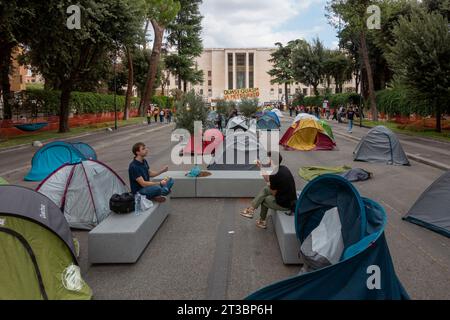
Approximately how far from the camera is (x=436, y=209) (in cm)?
759

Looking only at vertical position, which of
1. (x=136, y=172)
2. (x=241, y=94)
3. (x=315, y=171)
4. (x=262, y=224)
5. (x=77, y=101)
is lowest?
(x=262, y=224)

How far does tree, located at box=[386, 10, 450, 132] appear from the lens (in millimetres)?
22875

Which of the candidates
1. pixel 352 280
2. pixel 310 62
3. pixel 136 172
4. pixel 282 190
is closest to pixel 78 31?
pixel 136 172

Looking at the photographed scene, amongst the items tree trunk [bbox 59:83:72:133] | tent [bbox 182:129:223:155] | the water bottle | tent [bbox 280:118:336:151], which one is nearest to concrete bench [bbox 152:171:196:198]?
the water bottle

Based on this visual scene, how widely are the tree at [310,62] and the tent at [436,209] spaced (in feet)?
196

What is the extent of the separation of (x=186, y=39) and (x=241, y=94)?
29.5 m

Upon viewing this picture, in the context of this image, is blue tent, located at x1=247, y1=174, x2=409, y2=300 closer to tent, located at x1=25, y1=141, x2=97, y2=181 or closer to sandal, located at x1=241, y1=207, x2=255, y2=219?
sandal, located at x1=241, y1=207, x2=255, y2=219

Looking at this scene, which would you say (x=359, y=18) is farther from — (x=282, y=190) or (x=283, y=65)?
(x=283, y=65)

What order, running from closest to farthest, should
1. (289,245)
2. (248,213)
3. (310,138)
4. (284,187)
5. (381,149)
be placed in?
(289,245) → (284,187) → (248,213) → (381,149) → (310,138)

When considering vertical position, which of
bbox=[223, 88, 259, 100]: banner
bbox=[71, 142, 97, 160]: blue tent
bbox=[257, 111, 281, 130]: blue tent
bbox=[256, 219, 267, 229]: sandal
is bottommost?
bbox=[256, 219, 267, 229]: sandal

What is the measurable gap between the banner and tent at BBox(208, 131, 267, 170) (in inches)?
1257

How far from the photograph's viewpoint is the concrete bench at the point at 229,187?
10078 millimetres

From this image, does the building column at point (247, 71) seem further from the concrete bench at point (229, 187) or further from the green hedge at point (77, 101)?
the concrete bench at point (229, 187)
